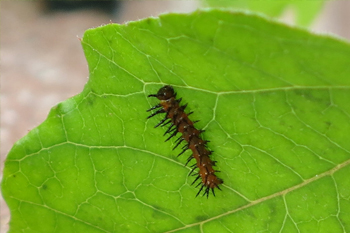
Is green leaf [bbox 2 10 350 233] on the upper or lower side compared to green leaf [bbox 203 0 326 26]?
lower

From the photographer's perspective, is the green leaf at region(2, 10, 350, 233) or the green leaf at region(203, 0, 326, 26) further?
the green leaf at region(203, 0, 326, 26)

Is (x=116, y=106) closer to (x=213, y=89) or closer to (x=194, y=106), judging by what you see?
(x=194, y=106)

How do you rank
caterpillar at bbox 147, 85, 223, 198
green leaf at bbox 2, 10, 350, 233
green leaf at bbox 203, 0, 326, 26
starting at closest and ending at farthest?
green leaf at bbox 2, 10, 350, 233 < caterpillar at bbox 147, 85, 223, 198 < green leaf at bbox 203, 0, 326, 26

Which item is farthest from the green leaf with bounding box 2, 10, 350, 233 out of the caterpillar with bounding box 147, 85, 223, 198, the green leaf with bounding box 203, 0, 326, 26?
the green leaf with bounding box 203, 0, 326, 26

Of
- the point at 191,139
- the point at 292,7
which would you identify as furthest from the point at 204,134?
the point at 292,7

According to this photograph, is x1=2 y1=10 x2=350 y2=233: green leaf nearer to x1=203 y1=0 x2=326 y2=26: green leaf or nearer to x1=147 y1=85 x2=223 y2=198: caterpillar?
x1=147 y1=85 x2=223 y2=198: caterpillar

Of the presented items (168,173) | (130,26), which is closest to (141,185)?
(168,173)

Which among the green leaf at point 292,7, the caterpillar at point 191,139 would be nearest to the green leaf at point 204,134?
the caterpillar at point 191,139
